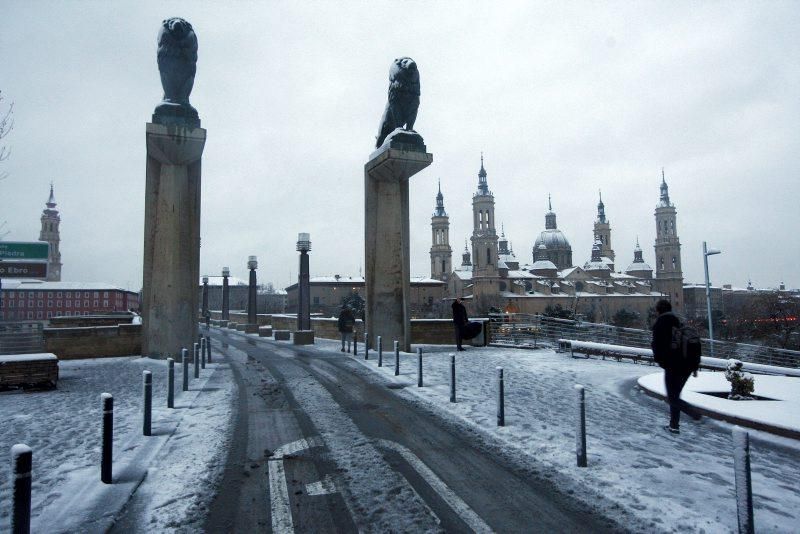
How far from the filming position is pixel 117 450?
22.1 feet

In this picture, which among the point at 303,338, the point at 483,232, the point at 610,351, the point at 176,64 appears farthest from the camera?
the point at 483,232

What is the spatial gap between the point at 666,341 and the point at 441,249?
138377mm

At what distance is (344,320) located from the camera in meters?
20.3

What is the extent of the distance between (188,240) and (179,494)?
12951 mm

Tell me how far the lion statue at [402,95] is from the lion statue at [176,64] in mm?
7039

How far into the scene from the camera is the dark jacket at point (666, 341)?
7.44 metres

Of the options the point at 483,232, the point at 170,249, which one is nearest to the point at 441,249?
the point at 483,232

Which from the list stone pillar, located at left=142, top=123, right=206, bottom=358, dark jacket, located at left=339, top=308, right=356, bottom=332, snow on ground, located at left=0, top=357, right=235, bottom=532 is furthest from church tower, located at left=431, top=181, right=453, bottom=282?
snow on ground, located at left=0, top=357, right=235, bottom=532

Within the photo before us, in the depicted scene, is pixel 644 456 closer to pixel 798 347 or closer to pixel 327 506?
pixel 327 506

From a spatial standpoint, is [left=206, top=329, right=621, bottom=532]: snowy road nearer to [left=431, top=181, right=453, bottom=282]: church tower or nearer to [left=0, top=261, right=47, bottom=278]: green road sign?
[left=0, top=261, right=47, bottom=278]: green road sign

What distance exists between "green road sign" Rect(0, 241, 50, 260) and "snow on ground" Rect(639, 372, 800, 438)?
13665 millimetres

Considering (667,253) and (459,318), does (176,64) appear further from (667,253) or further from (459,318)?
(667,253)

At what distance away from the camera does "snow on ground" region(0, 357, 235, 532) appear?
488 cm

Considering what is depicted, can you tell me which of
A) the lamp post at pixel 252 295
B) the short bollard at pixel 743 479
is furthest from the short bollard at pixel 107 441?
the lamp post at pixel 252 295
